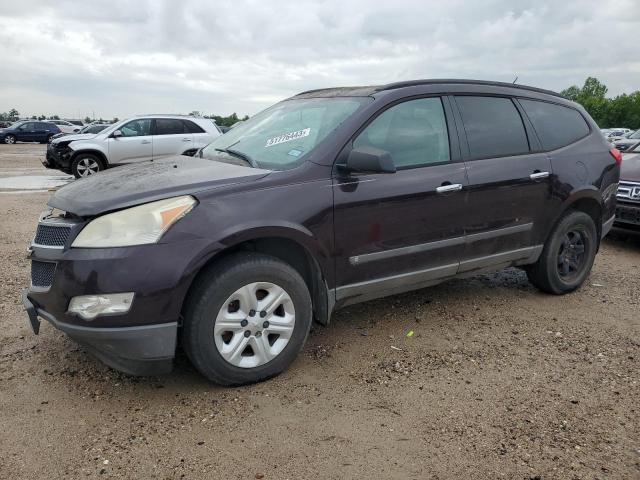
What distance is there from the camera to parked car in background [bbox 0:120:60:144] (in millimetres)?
36219

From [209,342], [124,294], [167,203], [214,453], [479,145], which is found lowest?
[214,453]

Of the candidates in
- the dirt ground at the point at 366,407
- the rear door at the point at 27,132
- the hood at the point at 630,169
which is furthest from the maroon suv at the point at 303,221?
the rear door at the point at 27,132

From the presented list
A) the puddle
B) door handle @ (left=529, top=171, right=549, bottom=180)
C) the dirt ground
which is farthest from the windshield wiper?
the puddle

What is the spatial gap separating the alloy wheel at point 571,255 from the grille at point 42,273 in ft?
13.2

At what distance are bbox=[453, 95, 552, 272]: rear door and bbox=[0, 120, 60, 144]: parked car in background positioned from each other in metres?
37.1

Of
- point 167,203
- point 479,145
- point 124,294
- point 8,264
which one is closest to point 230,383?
point 124,294

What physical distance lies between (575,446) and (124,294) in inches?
93.6

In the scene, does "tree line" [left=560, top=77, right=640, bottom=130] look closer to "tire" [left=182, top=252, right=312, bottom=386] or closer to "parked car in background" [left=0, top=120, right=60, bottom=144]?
"parked car in background" [left=0, top=120, right=60, bottom=144]

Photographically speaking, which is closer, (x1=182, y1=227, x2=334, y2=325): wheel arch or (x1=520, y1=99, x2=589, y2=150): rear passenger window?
(x1=182, y1=227, x2=334, y2=325): wheel arch

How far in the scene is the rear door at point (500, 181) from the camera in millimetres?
4121

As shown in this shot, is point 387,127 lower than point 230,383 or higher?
higher

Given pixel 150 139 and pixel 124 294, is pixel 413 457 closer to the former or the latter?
pixel 124 294

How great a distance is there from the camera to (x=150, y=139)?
1338 cm

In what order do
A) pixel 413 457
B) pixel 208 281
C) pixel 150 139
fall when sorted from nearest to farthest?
pixel 413 457
pixel 208 281
pixel 150 139
